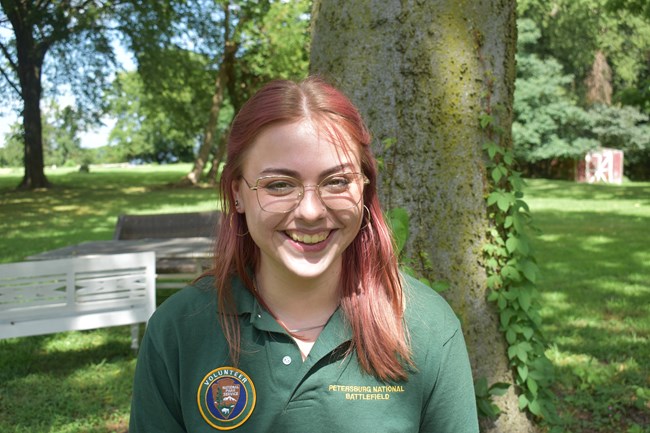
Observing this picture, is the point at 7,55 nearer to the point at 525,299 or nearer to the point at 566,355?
the point at 566,355

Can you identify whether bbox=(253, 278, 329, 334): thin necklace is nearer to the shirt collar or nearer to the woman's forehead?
the shirt collar

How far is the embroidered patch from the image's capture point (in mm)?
Result: 1760

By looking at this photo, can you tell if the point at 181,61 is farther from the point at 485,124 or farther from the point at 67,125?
the point at 485,124

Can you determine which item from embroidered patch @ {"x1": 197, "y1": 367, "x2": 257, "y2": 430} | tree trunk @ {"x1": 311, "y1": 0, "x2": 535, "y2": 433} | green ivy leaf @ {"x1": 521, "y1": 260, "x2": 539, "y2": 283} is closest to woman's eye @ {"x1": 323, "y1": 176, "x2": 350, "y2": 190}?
embroidered patch @ {"x1": 197, "y1": 367, "x2": 257, "y2": 430}

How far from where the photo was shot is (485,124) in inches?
135

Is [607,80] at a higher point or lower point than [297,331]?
higher

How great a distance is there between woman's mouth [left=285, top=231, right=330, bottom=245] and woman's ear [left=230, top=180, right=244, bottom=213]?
20cm

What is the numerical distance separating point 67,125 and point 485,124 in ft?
93.7

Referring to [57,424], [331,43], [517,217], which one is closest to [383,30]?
[331,43]

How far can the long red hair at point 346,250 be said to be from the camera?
180 centimetres

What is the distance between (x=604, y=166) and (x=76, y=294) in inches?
1354

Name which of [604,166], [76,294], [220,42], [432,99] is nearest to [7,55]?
[220,42]

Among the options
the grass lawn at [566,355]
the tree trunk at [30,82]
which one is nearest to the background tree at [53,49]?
the tree trunk at [30,82]

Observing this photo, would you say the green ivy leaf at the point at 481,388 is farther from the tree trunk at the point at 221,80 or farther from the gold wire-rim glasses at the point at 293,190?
the tree trunk at the point at 221,80
